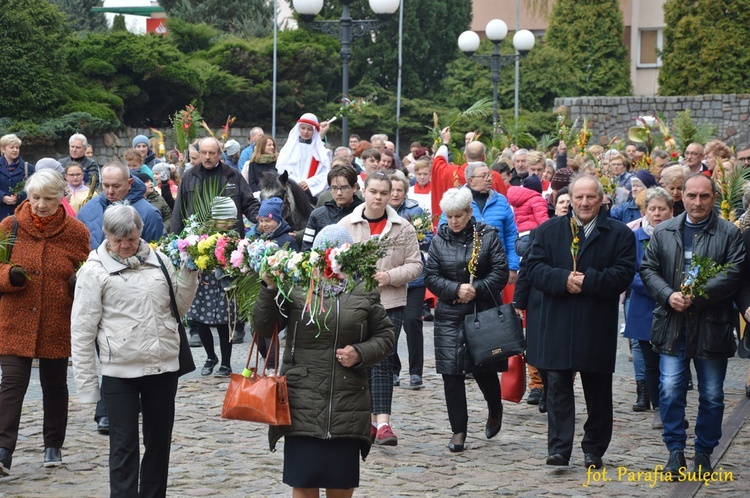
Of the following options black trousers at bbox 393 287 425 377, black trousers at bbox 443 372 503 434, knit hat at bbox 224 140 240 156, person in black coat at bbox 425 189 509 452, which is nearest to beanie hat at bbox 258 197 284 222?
black trousers at bbox 393 287 425 377

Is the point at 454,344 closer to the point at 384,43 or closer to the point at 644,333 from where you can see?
the point at 644,333

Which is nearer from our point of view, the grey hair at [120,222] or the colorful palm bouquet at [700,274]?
the grey hair at [120,222]

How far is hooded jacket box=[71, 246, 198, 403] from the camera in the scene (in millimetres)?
6270

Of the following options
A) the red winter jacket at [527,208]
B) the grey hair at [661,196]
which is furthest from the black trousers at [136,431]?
the red winter jacket at [527,208]

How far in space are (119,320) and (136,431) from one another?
23.6 inches

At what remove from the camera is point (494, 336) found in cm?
808

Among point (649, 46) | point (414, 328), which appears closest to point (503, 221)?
point (414, 328)

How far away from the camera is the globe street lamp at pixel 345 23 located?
1870cm

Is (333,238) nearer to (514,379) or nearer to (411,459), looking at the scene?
(411,459)

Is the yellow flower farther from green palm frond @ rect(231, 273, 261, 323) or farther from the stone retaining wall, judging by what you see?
the stone retaining wall

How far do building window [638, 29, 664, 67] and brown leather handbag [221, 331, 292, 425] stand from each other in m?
42.4

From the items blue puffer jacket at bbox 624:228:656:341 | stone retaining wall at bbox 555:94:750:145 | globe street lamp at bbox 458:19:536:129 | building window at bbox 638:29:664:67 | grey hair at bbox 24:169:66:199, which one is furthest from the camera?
building window at bbox 638:29:664:67

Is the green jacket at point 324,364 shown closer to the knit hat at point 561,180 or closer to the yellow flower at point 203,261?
the yellow flower at point 203,261

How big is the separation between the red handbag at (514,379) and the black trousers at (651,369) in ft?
3.14
